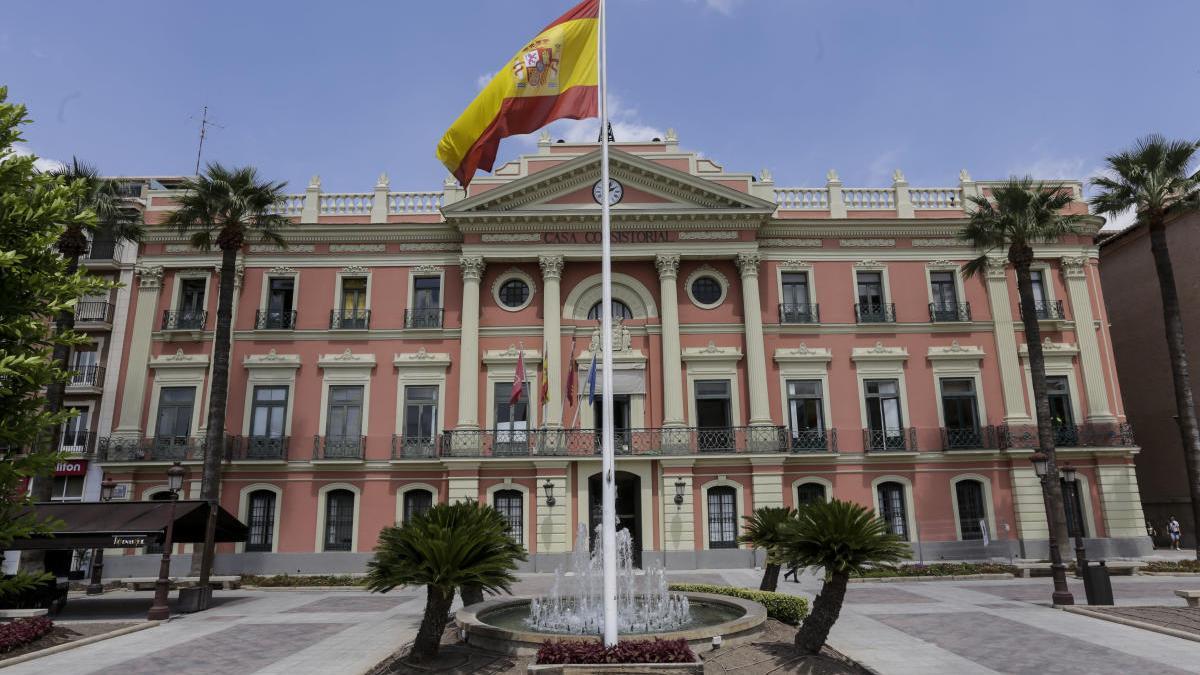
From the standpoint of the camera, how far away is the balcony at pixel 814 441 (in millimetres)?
27141

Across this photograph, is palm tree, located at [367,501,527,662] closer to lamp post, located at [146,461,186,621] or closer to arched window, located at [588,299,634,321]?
lamp post, located at [146,461,186,621]

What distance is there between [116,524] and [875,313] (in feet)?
85.3

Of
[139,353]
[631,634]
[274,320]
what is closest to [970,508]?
[631,634]

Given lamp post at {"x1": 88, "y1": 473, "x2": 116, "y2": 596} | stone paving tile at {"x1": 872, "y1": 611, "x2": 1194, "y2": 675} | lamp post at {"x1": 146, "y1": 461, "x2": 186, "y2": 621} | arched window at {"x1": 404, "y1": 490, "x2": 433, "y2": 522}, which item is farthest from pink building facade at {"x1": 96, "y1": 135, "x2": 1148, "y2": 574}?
stone paving tile at {"x1": 872, "y1": 611, "x2": 1194, "y2": 675}

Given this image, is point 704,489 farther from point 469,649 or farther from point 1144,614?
point 469,649

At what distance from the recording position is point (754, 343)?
27.6 m

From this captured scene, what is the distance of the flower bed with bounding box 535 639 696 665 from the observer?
864 cm

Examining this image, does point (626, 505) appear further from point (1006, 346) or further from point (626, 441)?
point (1006, 346)

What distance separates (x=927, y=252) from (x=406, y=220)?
21.4 metres

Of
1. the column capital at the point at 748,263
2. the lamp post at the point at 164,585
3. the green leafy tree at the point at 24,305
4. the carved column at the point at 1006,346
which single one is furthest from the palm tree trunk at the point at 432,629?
the carved column at the point at 1006,346

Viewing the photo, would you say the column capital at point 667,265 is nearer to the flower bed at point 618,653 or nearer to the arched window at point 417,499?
the arched window at point 417,499

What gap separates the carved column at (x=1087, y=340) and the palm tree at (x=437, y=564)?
1037 inches

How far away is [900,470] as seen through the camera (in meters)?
27.3

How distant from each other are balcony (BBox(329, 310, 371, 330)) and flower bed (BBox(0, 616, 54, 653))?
16.3m
